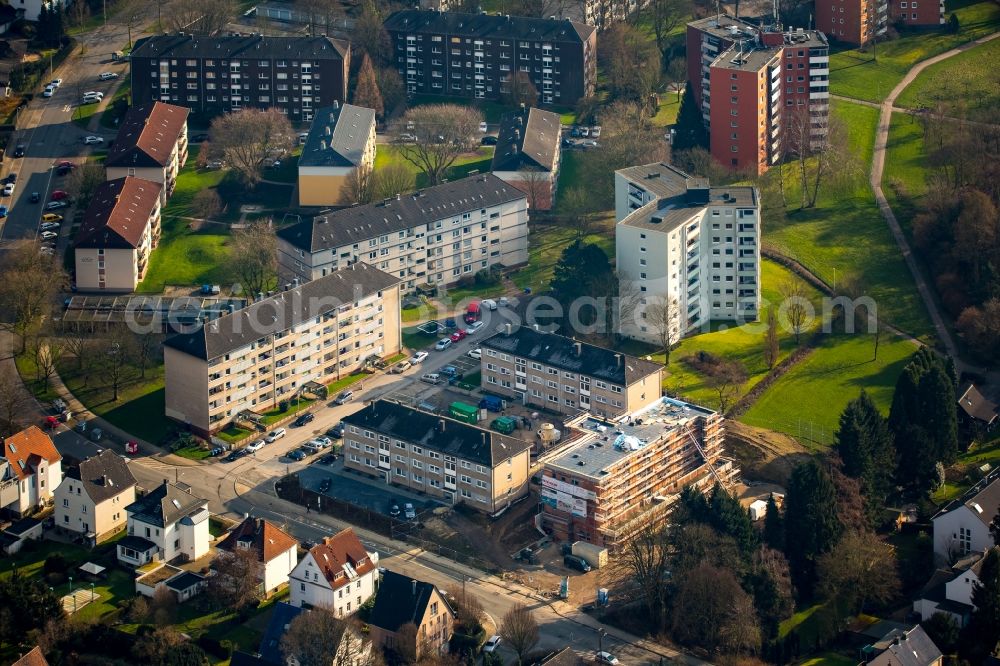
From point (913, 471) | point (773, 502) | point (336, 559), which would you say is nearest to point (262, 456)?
point (336, 559)

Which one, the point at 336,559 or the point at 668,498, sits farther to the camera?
the point at 668,498

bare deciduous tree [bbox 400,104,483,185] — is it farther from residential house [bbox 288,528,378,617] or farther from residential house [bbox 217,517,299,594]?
residential house [bbox 288,528,378,617]

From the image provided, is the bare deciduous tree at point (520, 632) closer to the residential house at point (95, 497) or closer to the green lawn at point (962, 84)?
the residential house at point (95, 497)

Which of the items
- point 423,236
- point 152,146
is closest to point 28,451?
point 423,236

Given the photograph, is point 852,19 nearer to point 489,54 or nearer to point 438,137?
point 489,54

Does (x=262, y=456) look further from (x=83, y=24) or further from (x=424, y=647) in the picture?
(x=83, y=24)

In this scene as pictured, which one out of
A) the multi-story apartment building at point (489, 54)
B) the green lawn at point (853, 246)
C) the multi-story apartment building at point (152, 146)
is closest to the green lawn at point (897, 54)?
the green lawn at point (853, 246)
